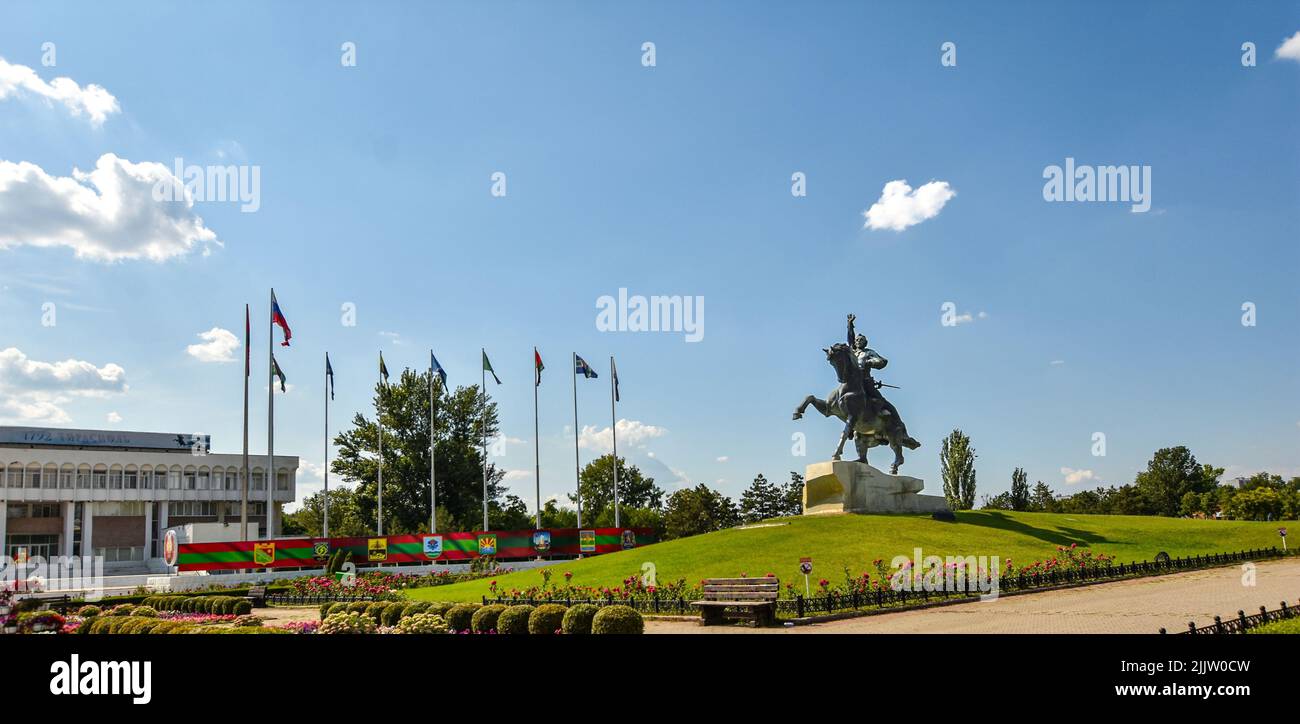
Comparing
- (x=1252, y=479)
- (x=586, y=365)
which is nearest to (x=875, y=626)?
(x=586, y=365)

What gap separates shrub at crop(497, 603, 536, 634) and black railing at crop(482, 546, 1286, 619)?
648 millimetres

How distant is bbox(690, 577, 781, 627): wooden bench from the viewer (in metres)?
20.0

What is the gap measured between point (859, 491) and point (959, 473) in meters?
39.7

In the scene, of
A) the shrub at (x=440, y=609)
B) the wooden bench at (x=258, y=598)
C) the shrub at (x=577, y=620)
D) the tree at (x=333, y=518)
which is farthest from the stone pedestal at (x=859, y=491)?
the tree at (x=333, y=518)

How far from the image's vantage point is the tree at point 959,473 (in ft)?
255

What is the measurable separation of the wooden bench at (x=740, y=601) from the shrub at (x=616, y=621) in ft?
13.7

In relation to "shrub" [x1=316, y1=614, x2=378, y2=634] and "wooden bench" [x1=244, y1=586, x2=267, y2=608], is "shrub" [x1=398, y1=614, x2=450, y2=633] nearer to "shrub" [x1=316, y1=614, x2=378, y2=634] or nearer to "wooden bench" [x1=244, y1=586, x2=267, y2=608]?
"shrub" [x1=316, y1=614, x2=378, y2=634]

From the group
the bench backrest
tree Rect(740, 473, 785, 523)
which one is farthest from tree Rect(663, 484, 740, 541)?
the bench backrest

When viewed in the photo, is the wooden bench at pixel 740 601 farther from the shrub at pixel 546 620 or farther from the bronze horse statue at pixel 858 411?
the bronze horse statue at pixel 858 411

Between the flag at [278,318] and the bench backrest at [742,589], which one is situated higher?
the flag at [278,318]

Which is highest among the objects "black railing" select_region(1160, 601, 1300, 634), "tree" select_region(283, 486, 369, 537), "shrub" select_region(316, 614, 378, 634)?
"black railing" select_region(1160, 601, 1300, 634)

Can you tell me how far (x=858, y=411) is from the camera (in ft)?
145
